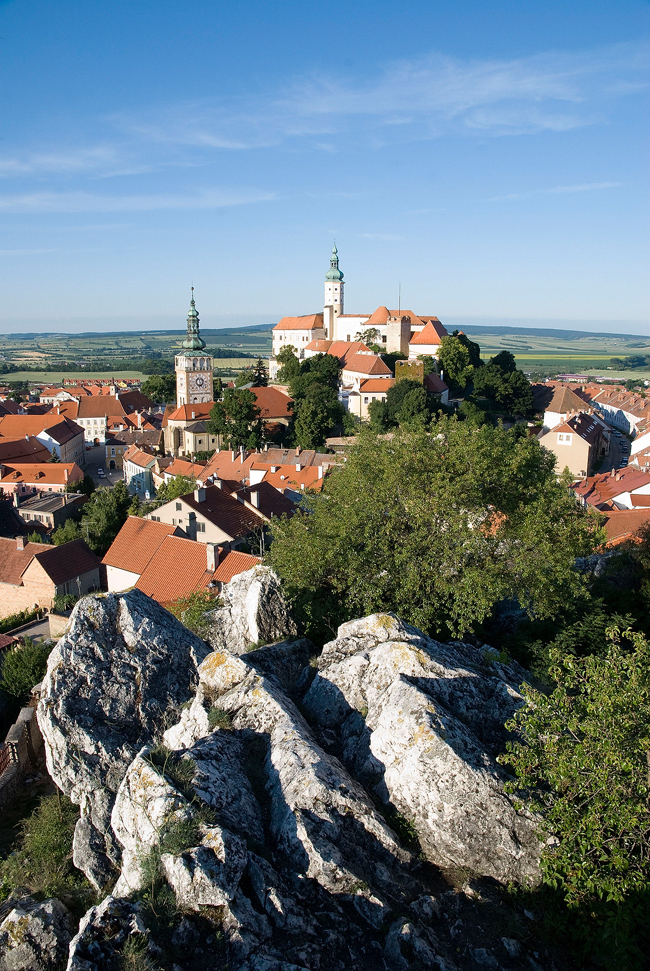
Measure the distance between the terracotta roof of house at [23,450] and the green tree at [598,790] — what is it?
8245 cm

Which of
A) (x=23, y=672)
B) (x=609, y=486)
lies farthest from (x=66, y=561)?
(x=609, y=486)

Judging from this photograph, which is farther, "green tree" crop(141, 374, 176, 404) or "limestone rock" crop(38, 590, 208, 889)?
"green tree" crop(141, 374, 176, 404)

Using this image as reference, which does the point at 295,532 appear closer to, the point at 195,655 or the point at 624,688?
the point at 195,655

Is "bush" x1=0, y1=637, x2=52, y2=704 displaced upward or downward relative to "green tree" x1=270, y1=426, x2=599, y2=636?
downward

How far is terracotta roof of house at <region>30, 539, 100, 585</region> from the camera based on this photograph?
112 feet

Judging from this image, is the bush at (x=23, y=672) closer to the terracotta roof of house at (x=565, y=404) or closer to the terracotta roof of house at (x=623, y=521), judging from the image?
the terracotta roof of house at (x=623, y=521)

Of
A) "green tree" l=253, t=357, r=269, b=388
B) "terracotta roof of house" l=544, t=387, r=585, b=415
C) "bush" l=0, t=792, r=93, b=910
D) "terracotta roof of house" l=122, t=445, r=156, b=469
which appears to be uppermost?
"green tree" l=253, t=357, r=269, b=388

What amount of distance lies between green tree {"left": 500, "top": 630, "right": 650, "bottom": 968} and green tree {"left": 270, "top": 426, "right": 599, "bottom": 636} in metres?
5.38

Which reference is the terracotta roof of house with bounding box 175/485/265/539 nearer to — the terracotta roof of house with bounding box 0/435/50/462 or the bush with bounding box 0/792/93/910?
the bush with bounding box 0/792/93/910

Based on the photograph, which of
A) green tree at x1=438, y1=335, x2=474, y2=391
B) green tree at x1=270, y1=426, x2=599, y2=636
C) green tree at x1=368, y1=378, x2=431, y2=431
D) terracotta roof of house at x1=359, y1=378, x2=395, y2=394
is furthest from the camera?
green tree at x1=438, y1=335, x2=474, y2=391

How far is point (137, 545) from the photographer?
32812 millimetres

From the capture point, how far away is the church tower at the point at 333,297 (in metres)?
129

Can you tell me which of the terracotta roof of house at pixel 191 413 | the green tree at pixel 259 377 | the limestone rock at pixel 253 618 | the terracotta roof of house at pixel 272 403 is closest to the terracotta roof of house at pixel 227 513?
the limestone rock at pixel 253 618

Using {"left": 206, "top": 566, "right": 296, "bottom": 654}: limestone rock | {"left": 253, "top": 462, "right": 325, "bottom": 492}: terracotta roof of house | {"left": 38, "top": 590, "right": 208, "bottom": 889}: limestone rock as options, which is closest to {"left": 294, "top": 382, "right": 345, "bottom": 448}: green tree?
{"left": 253, "top": 462, "right": 325, "bottom": 492}: terracotta roof of house
